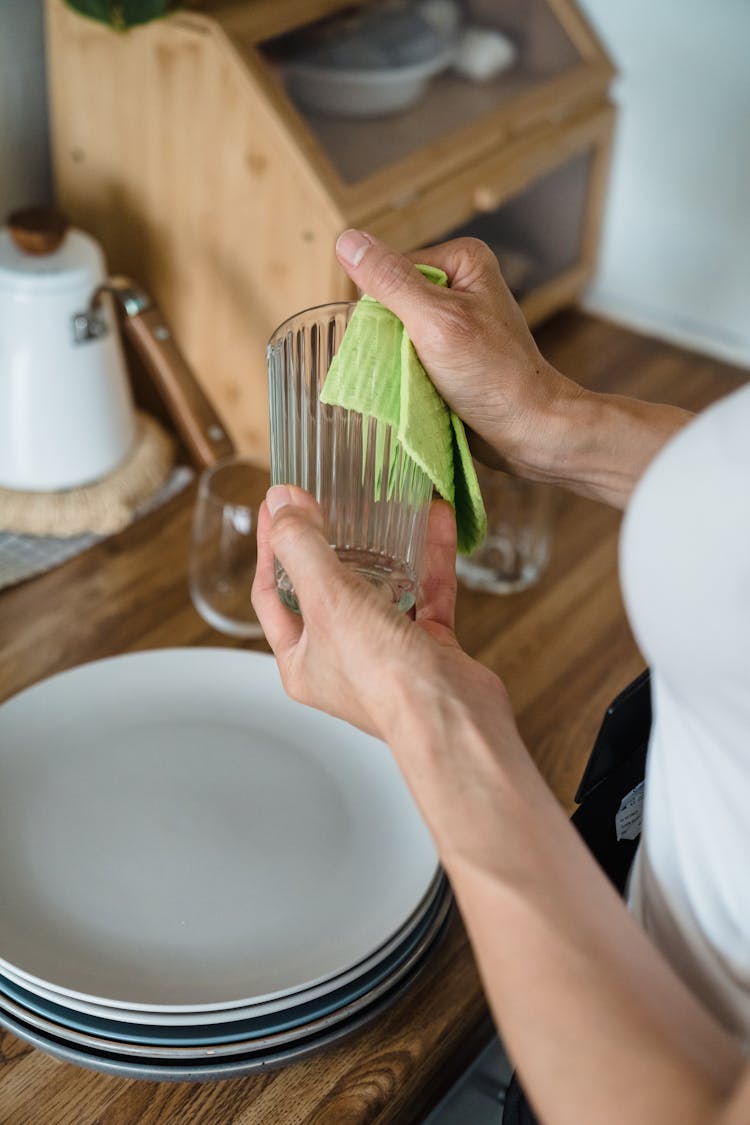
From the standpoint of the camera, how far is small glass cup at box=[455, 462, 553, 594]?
3.36 feet

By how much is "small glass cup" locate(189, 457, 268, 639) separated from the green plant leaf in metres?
0.36

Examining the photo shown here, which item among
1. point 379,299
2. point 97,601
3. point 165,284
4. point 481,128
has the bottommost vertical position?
point 97,601

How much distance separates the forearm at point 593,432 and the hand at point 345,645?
18 centimetres

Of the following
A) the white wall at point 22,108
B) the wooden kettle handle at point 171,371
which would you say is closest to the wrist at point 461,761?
the wooden kettle handle at point 171,371

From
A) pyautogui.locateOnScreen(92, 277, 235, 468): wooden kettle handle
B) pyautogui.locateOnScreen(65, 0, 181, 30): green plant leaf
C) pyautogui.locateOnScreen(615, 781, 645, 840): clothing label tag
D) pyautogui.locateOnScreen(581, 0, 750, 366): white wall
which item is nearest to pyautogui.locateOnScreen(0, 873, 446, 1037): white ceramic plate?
pyautogui.locateOnScreen(615, 781, 645, 840): clothing label tag

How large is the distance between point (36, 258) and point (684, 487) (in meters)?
0.70

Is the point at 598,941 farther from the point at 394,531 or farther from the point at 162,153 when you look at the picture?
the point at 162,153

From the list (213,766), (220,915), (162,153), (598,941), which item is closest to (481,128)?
(162,153)

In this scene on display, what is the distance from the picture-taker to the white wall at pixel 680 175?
136 centimetres

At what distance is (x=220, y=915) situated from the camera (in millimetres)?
691

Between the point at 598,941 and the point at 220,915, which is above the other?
the point at 598,941

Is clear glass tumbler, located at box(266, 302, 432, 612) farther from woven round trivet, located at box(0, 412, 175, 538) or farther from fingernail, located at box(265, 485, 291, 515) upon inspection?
woven round trivet, located at box(0, 412, 175, 538)

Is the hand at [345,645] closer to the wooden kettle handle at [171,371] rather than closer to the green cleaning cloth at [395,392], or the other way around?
the green cleaning cloth at [395,392]

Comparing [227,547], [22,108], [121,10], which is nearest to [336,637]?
[227,547]
